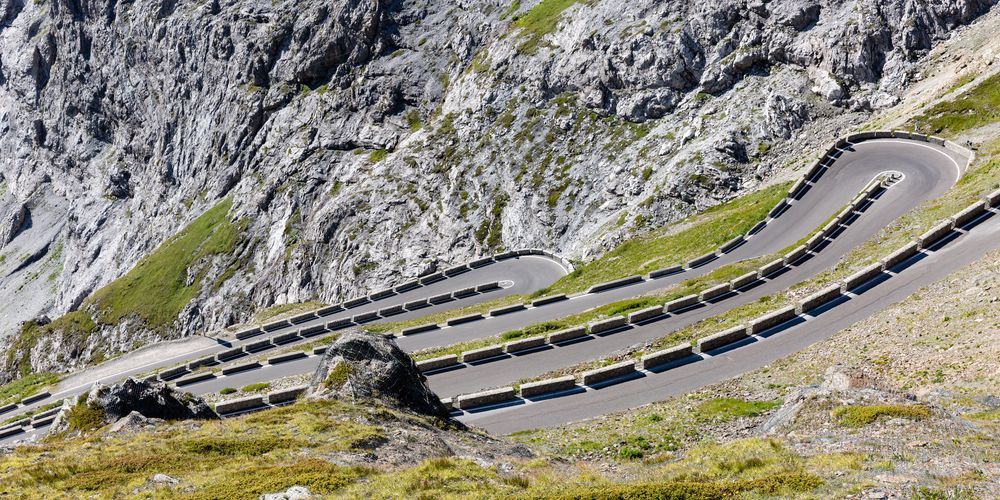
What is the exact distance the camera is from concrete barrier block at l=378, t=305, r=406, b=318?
201 ft

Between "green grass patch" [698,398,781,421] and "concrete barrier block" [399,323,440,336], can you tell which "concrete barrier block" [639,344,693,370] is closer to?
"green grass patch" [698,398,781,421]

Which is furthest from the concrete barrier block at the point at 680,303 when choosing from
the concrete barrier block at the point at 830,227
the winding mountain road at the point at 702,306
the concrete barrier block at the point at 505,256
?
the concrete barrier block at the point at 505,256

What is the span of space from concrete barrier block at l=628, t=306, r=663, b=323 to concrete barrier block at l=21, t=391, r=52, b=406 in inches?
2238

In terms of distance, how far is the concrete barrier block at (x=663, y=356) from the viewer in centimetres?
3127

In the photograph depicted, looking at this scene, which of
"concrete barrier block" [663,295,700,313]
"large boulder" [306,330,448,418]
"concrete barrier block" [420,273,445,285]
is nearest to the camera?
"large boulder" [306,330,448,418]

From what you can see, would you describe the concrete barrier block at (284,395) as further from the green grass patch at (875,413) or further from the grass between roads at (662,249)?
the green grass patch at (875,413)

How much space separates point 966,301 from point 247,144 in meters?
149

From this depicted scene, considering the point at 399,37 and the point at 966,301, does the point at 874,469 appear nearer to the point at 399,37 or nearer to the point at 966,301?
the point at 966,301

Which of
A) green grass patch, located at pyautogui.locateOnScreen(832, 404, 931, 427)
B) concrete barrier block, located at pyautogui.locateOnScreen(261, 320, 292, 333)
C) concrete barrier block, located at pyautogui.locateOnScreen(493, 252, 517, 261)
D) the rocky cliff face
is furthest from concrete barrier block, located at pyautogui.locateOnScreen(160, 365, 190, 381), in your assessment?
green grass patch, located at pyautogui.locateOnScreen(832, 404, 931, 427)

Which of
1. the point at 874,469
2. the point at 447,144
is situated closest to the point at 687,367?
the point at 874,469

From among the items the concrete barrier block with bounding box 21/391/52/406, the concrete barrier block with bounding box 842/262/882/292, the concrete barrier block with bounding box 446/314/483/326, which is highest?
the concrete barrier block with bounding box 21/391/52/406

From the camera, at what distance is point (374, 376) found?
84.9 ft

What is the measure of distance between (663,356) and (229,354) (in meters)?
38.7

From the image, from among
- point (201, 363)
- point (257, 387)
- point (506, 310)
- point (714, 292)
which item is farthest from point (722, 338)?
point (201, 363)
